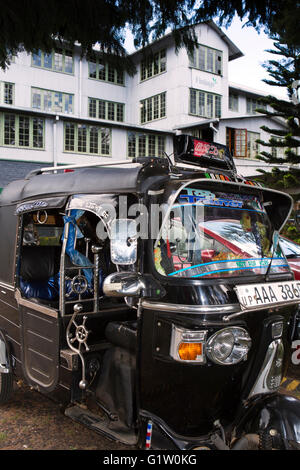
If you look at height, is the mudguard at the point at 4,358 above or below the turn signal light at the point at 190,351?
below

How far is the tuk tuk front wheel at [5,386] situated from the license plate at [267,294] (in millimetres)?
2890

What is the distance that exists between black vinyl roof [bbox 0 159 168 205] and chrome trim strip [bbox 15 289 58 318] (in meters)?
1.02

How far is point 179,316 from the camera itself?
2678 mm

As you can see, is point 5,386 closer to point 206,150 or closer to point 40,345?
point 40,345

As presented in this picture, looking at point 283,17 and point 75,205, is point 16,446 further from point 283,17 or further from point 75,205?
point 283,17

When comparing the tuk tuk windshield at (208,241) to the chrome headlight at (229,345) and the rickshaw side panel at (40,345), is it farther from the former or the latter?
the rickshaw side panel at (40,345)

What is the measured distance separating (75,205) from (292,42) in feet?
9.99

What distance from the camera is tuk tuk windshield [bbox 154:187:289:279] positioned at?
2.91 metres

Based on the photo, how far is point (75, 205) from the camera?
11.5ft

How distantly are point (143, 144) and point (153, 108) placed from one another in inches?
119

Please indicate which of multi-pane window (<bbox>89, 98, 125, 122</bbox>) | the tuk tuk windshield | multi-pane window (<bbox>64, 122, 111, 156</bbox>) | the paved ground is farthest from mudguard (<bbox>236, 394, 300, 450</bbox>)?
multi-pane window (<bbox>89, 98, 125, 122</bbox>)

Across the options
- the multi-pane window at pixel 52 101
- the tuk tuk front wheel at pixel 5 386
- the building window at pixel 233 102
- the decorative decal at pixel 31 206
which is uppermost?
the building window at pixel 233 102

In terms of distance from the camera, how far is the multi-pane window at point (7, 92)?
2169 cm

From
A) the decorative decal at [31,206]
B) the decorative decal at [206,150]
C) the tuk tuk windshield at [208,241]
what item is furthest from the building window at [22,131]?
the tuk tuk windshield at [208,241]
